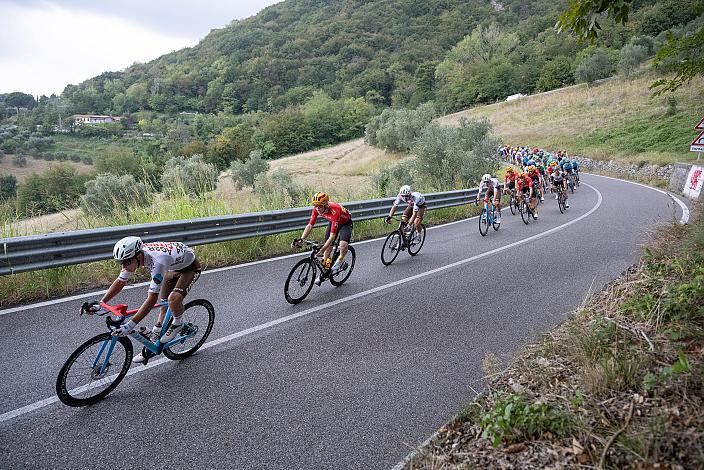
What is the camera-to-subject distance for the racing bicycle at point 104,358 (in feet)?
12.6

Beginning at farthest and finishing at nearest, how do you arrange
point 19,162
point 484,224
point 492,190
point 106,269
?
point 19,162
point 492,190
point 484,224
point 106,269

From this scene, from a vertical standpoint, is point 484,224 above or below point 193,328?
below

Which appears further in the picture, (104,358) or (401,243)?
(401,243)

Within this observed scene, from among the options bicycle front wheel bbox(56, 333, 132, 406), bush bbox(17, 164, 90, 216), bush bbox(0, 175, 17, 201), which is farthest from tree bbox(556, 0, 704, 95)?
bush bbox(0, 175, 17, 201)

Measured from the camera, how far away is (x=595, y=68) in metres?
65.2

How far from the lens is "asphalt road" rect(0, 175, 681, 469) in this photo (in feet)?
10.8

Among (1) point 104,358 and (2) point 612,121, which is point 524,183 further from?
(2) point 612,121

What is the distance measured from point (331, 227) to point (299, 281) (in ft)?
3.78

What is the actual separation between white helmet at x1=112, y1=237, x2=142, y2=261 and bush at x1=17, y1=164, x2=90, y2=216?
207 inches

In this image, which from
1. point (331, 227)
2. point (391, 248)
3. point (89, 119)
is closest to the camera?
point (331, 227)

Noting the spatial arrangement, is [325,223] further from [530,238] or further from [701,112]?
[701,112]

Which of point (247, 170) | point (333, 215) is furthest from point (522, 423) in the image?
point (247, 170)

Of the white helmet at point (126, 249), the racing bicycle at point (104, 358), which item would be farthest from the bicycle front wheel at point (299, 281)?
the white helmet at point (126, 249)

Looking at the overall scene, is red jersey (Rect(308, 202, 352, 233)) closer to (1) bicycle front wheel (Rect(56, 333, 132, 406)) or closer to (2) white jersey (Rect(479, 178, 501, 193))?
(1) bicycle front wheel (Rect(56, 333, 132, 406))
